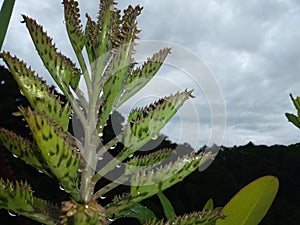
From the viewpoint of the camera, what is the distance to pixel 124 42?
1.92 feet

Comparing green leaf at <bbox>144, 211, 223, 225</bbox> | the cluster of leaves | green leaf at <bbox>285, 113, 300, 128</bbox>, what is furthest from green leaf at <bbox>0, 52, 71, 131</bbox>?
green leaf at <bbox>285, 113, 300, 128</bbox>

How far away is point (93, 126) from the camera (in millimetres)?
634

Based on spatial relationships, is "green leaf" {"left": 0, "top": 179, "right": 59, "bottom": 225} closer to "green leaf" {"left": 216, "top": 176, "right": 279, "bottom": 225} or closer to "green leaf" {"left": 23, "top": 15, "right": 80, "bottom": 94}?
"green leaf" {"left": 23, "top": 15, "right": 80, "bottom": 94}

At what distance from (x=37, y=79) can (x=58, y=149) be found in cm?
11

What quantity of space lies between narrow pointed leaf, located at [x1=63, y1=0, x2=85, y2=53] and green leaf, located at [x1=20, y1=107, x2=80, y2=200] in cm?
20

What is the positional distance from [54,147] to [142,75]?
211 mm

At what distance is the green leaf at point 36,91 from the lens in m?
0.54

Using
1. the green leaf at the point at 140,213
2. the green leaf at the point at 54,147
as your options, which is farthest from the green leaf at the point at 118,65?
the green leaf at the point at 140,213

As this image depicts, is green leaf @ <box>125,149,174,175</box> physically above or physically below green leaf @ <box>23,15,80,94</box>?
below

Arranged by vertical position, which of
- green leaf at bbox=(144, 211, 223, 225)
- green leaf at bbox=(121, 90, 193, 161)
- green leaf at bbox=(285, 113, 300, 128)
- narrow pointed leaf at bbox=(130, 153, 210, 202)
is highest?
green leaf at bbox=(285, 113, 300, 128)

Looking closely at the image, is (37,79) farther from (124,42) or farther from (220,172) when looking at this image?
(220,172)

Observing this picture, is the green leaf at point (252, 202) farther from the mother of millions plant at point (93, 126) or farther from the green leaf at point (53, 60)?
the green leaf at point (53, 60)

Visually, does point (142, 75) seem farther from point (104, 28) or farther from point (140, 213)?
point (140, 213)

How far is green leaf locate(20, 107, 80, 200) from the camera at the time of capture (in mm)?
494
